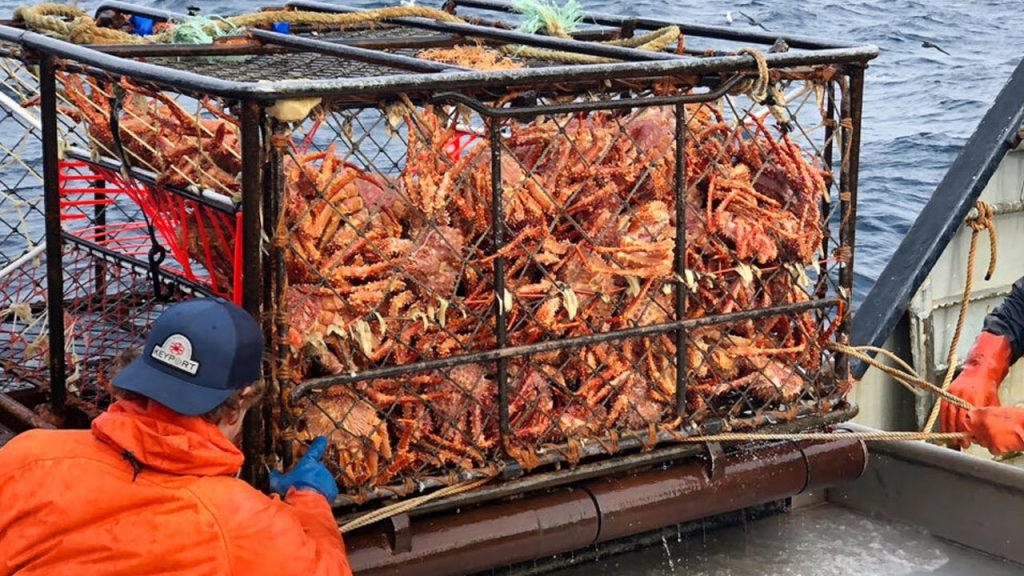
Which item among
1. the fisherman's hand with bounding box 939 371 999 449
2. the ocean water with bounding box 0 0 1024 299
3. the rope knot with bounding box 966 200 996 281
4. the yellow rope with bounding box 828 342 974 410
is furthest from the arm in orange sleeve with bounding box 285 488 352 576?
the ocean water with bounding box 0 0 1024 299

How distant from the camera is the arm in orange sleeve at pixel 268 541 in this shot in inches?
115

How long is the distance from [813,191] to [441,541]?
179 centimetres

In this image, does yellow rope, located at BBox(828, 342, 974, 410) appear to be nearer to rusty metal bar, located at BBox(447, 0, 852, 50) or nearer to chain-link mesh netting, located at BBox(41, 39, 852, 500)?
chain-link mesh netting, located at BBox(41, 39, 852, 500)

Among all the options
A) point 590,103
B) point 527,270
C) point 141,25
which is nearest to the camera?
point 590,103

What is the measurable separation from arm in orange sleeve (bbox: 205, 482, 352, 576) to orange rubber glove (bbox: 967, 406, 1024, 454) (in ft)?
9.72

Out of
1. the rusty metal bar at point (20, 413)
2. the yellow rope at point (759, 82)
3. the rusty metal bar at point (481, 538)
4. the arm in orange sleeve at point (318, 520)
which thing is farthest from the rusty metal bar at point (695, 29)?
the rusty metal bar at point (20, 413)

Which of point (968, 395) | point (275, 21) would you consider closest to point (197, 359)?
point (275, 21)

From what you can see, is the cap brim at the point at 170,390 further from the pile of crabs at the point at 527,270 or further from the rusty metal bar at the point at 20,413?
the rusty metal bar at the point at 20,413

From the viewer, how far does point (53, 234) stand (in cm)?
402

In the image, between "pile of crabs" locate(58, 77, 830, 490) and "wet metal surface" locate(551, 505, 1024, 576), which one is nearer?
"pile of crabs" locate(58, 77, 830, 490)

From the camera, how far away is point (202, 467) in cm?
293

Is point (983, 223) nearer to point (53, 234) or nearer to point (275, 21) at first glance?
point (275, 21)

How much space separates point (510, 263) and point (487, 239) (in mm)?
112

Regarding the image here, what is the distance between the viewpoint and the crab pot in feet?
11.7
